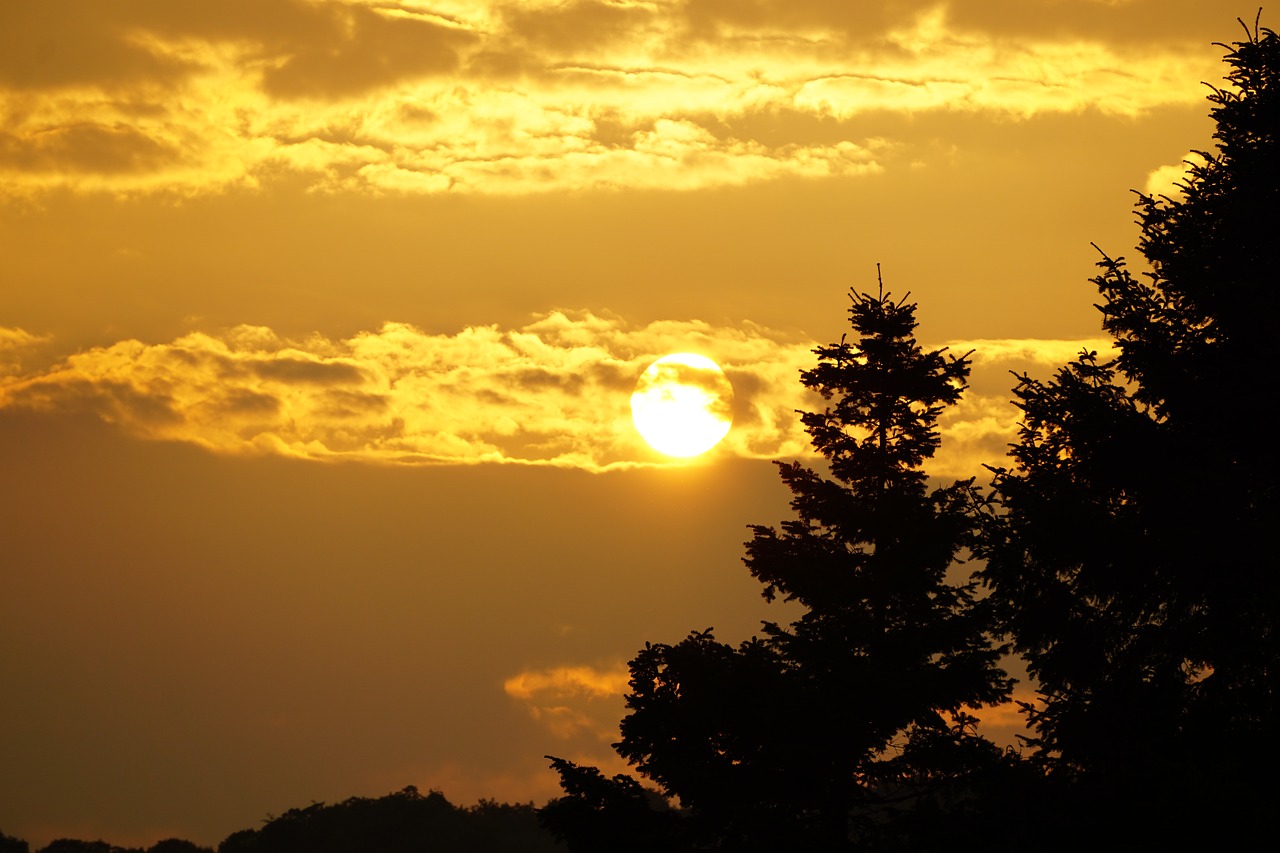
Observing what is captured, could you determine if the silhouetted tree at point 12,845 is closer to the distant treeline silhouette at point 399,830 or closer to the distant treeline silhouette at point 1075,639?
the distant treeline silhouette at point 399,830

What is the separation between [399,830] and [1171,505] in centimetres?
7936

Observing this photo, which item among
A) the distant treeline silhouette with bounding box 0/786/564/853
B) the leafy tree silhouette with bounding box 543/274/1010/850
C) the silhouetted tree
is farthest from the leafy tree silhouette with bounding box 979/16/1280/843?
the silhouetted tree

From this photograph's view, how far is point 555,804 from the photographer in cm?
3033

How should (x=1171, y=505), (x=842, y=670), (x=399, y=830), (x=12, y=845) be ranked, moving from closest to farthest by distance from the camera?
1. (x=1171, y=505)
2. (x=842, y=670)
3. (x=399, y=830)
4. (x=12, y=845)

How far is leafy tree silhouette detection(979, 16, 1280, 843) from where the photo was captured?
20.8 metres

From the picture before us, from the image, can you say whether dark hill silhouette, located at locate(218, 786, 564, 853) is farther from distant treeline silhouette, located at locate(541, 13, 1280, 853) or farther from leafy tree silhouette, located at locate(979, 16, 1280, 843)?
leafy tree silhouette, located at locate(979, 16, 1280, 843)

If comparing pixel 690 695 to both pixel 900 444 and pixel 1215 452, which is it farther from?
pixel 1215 452

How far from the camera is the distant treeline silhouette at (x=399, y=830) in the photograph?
90688 mm

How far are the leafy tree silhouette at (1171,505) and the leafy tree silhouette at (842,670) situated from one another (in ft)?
20.2

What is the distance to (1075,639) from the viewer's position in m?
22.6

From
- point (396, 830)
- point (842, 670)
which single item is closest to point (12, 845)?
point (396, 830)

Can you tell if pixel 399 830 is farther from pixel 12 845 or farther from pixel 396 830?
pixel 12 845

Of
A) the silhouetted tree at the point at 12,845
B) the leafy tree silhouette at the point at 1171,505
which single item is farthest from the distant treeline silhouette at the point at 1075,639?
the silhouetted tree at the point at 12,845

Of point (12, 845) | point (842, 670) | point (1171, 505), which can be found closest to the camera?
point (1171, 505)
